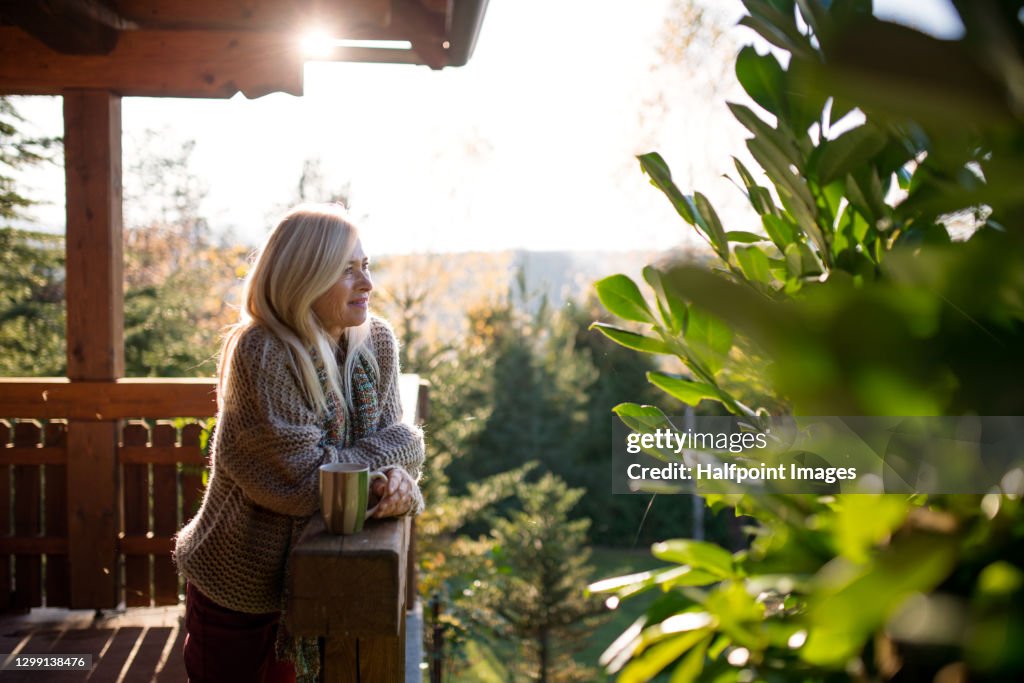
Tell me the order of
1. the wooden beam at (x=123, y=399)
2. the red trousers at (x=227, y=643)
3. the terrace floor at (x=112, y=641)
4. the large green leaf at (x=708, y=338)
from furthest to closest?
the wooden beam at (x=123, y=399)
the terrace floor at (x=112, y=641)
the red trousers at (x=227, y=643)
the large green leaf at (x=708, y=338)

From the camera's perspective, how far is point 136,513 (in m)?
3.65

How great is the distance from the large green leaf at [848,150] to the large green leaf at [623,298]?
0.20 meters

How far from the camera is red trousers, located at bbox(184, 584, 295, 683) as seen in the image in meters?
1.76

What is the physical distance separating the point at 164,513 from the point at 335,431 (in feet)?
7.11

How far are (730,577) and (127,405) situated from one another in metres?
3.49

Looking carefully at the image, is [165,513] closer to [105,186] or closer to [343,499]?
[105,186]

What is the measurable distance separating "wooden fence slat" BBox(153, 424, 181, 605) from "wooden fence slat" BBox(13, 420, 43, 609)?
452 millimetres

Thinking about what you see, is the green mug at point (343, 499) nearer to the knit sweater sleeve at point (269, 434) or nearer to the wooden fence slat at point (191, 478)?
the knit sweater sleeve at point (269, 434)

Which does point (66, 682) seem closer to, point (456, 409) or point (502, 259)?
point (456, 409)

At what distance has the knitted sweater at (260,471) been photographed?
1.67 meters

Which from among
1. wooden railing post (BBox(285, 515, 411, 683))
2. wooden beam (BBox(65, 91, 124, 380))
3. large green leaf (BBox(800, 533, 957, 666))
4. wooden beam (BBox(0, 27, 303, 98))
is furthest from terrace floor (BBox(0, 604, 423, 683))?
large green leaf (BBox(800, 533, 957, 666))

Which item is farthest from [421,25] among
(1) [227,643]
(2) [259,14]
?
(1) [227,643]

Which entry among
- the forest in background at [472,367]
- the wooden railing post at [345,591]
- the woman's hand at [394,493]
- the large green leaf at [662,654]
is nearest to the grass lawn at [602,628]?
the forest in background at [472,367]

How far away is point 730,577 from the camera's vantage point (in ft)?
1.45
